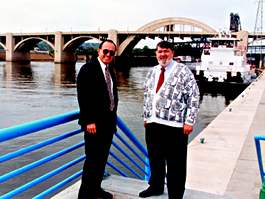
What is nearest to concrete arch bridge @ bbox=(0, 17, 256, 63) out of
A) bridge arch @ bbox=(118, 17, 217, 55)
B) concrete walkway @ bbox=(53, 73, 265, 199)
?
bridge arch @ bbox=(118, 17, 217, 55)

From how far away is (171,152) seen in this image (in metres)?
3.47

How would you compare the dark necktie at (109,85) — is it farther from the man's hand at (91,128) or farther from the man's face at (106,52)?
the man's hand at (91,128)

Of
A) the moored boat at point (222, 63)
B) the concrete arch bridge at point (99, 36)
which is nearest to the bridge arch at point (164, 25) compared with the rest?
the concrete arch bridge at point (99, 36)

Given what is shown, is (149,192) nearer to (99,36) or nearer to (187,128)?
(187,128)

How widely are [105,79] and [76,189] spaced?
1.34 metres

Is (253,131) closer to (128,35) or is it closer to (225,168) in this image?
(225,168)

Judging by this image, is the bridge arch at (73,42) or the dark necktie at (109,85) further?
the bridge arch at (73,42)

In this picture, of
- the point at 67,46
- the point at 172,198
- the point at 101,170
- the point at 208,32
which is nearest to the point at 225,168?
the point at 172,198

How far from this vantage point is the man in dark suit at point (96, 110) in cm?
315

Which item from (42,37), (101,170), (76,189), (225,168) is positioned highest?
(42,37)

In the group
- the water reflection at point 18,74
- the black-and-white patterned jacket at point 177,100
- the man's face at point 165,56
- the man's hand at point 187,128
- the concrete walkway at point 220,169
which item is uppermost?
the man's face at point 165,56

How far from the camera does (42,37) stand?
8981 centimetres

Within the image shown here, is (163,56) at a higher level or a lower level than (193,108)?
higher

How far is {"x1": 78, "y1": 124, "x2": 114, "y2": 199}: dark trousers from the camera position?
10.7 feet
